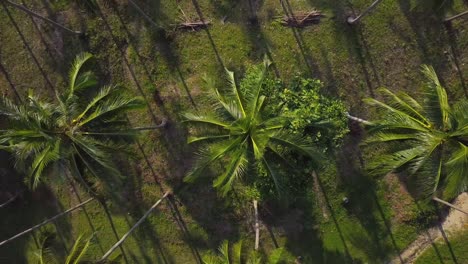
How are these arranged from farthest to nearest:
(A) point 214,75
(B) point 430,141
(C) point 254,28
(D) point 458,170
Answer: (A) point 214,75 < (C) point 254,28 < (B) point 430,141 < (D) point 458,170

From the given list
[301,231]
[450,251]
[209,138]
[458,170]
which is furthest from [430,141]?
[450,251]

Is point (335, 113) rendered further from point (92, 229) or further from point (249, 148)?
point (92, 229)

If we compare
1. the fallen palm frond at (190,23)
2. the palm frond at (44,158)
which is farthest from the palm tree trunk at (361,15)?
the palm frond at (44,158)

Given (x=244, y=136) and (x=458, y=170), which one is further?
(x=244, y=136)

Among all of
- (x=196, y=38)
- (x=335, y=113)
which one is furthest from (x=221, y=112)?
(x=196, y=38)

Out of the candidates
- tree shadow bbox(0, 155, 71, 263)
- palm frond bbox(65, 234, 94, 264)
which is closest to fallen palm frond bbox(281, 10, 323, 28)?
palm frond bbox(65, 234, 94, 264)

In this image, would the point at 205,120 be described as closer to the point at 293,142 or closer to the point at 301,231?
the point at 293,142
